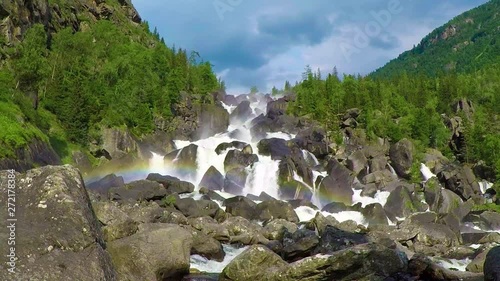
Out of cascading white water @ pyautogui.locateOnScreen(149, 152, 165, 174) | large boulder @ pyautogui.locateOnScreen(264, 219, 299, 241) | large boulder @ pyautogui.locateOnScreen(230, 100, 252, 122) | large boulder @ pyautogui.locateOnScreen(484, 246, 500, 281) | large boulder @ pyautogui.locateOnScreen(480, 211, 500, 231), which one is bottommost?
large boulder @ pyautogui.locateOnScreen(480, 211, 500, 231)

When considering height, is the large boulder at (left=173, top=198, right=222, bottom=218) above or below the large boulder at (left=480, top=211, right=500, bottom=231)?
above

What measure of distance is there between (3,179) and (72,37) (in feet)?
332

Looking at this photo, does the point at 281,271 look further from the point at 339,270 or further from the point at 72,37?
the point at 72,37

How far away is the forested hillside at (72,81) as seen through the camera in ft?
190

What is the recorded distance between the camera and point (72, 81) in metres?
72.6

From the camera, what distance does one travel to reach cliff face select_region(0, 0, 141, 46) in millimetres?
78062

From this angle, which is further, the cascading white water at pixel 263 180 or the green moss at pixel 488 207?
the green moss at pixel 488 207

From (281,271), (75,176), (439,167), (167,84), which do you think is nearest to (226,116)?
(167,84)

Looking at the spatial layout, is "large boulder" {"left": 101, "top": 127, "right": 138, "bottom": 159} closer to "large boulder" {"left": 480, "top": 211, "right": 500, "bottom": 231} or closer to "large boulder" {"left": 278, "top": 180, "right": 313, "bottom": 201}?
"large boulder" {"left": 278, "top": 180, "right": 313, "bottom": 201}

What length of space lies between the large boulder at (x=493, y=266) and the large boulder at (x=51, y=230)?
47.8ft

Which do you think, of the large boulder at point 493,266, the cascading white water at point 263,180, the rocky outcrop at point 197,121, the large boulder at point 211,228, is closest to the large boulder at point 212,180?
the cascading white water at point 263,180

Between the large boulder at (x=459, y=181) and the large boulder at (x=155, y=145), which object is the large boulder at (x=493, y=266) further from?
the large boulder at (x=459, y=181)

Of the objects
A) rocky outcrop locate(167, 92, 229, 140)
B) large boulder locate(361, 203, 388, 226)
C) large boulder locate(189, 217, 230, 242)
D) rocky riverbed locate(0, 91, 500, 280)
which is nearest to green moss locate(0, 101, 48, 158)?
rocky riverbed locate(0, 91, 500, 280)

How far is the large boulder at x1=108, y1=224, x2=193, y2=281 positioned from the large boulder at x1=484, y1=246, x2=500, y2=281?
11953mm
